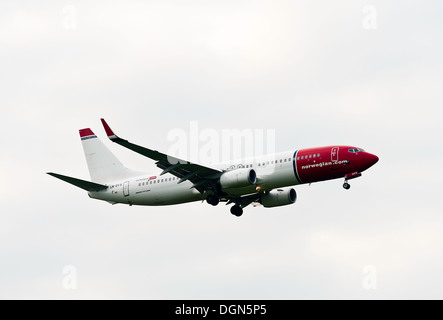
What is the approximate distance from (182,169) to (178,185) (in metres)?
2.99

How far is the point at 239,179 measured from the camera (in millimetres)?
64750

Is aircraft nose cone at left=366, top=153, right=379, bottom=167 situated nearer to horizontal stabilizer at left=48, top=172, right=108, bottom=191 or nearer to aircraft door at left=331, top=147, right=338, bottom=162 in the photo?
aircraft door at left=331, top=147, right=338, bottom=162

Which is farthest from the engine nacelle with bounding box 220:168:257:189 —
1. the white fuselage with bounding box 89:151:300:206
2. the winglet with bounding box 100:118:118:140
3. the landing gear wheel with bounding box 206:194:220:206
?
the winglet with bounding box 100:118:118:140

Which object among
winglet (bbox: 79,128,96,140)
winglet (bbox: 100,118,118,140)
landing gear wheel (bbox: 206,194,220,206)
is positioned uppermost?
winglet (bbox: 79,128,96,140)

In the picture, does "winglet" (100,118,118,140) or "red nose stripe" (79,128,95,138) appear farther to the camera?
"red nose stripe" (79,128,95,138)

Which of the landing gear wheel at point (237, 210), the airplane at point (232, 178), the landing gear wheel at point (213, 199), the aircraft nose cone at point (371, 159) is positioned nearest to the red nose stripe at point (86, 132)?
the airplane at point (232, 178)

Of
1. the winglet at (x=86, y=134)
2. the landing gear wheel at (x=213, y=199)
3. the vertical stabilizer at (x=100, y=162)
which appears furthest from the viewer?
the winglet at (x=86, y=134)

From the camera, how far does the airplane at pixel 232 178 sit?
6397 centimetres

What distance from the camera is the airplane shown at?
6397 cm

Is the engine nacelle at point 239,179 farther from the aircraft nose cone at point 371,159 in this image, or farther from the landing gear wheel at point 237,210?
the aircraft nose cone at point 371,159

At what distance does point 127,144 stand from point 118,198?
459 inches

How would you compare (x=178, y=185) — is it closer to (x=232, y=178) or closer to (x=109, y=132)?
→ (x=232, y=178)

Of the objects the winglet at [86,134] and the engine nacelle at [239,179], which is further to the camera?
the winglet at [86,134]

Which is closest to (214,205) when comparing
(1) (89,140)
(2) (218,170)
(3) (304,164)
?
(2) (218,170)
